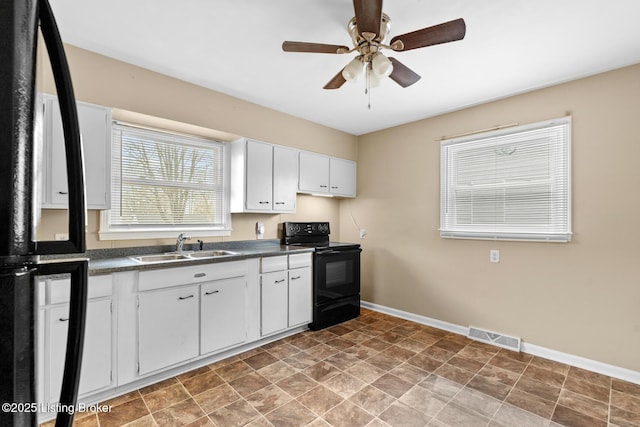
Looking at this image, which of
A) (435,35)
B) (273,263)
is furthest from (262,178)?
(435,35)

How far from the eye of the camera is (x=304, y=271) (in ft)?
11.2

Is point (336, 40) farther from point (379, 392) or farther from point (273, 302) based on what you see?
point (379, 392)

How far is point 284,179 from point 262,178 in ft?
1.02

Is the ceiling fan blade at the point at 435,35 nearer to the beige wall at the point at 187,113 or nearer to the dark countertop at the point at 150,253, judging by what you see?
the beige wall at the point at 187,113

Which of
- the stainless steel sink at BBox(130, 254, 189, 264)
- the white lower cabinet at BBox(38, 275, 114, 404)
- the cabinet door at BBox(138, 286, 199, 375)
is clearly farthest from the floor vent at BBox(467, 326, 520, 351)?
the white lower cabinet at BBox(38, 275, 114, 404)

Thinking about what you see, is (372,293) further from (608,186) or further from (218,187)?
(608,186)

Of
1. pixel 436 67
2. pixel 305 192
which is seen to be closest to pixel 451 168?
pixel 436 67

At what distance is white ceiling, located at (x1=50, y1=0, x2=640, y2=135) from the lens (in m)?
1.90

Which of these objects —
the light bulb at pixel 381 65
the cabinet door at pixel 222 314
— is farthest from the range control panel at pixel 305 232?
the light bulb at pixel 381 65

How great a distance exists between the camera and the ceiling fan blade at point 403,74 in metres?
2.10

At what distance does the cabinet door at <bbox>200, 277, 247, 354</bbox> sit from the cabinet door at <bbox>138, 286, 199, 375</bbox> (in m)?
0.07

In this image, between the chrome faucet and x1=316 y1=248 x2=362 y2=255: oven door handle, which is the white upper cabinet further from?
x1=316 y1=248 x2=362 y2=255: oven door handle

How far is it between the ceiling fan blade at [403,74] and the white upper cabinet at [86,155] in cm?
219

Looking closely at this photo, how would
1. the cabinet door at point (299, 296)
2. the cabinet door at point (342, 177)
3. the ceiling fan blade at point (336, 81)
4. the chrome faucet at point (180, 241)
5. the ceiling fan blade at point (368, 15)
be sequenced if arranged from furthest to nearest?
1. the cabinet door at point (342, 177)
2. the cabinet door at point (299, 296)
3. the chrome faucet at point (180, 241)
4. the ceiling fan blade at point (336, 81)
5. the ceiling fan blade at point (368, 15)
